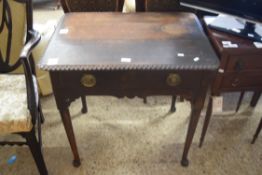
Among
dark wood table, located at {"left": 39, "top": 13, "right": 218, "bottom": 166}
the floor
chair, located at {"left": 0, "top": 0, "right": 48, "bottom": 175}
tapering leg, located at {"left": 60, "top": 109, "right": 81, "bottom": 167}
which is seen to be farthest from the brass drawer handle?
chair, located at {"left": 0, "top": 0, "right": 48, "bottom": 175}

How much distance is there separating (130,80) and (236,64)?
0.51 metres

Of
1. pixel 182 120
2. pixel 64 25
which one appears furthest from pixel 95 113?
pixel 64 25

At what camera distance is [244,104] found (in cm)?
182

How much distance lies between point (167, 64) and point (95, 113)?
0.96 m

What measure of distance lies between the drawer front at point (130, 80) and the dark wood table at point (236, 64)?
20 centimetres

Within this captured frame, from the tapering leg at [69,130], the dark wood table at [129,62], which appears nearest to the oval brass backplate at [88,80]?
the dark wood table at [129,62]

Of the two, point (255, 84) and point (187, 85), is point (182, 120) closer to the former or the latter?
point (255, 84)

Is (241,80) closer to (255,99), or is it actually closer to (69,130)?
(255,99)

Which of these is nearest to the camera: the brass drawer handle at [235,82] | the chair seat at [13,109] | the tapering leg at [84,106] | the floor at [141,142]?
the chair seat at [13,109]

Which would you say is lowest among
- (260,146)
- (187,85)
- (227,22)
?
(260,146)

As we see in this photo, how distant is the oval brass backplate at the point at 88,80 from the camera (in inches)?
37.8

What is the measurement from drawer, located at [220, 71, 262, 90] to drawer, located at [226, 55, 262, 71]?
3 centimetres

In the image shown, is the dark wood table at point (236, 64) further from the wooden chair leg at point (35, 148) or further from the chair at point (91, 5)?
the wooden chair leg at point (35, 148)

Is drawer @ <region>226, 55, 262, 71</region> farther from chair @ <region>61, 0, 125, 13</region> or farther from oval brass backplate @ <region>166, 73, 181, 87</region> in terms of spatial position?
chair @ <region>61, 0, 125, 13</region>
